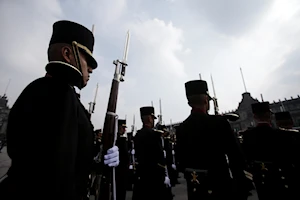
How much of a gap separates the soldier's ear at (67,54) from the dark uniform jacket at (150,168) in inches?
155

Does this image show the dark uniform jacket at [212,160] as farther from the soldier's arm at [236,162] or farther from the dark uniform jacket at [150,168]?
the dark uniform jacket at [150,168]

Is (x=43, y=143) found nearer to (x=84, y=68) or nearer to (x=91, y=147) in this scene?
(x=91, y=147)

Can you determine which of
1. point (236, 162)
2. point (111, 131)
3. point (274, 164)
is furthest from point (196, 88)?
point (274, 164)

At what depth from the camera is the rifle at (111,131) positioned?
1.87 meters

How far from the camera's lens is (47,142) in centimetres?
100

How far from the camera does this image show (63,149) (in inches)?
39.2

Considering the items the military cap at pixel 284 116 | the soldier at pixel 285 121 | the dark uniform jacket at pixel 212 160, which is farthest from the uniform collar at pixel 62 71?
the military cap at pixel 284 116

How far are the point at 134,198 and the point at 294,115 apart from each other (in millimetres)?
39604

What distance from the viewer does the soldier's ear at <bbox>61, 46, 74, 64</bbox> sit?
154 centimetres

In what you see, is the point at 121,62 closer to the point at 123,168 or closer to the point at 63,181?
the point at 63,181

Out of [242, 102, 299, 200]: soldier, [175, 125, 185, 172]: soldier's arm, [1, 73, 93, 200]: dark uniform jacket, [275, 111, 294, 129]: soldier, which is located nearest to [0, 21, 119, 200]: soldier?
[1, 73, 93, 200]: dark uniform jacket

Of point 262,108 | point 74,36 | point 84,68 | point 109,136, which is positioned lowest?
point 109,136

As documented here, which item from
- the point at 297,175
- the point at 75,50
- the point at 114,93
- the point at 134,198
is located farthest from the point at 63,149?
the point at 297,175

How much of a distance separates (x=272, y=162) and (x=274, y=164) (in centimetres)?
6
